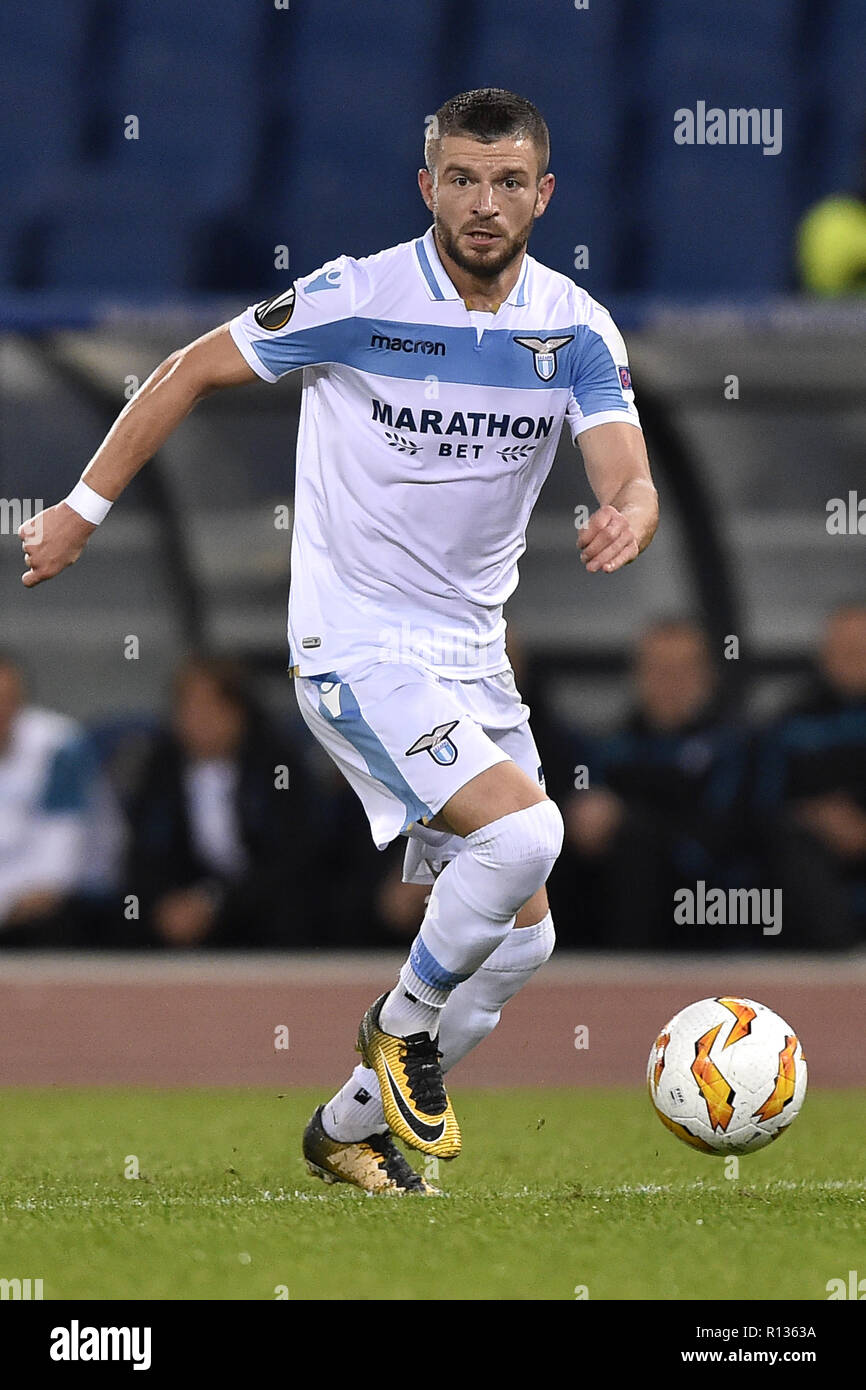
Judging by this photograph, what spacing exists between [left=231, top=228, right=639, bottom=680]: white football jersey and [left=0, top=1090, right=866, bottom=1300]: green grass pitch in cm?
119

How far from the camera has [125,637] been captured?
9.65 m

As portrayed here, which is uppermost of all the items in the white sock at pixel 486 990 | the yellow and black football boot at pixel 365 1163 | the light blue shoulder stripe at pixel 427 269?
the light blue shoulder stripe at pixel 427 269

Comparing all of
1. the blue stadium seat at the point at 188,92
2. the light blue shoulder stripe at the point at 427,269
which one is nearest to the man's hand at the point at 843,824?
the light blue shoulder stripe at the point at 427,269

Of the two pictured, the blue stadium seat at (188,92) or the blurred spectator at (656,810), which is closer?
the blurred spectator at (656,810)

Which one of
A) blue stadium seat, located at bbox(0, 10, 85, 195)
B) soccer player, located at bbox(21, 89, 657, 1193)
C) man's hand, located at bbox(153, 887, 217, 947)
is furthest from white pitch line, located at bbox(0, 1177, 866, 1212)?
blue stadium seat, located at bbox(0, 10, 85, 195)

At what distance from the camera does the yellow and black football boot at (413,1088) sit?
181 inches

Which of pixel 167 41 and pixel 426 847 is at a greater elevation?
pixel 167 41

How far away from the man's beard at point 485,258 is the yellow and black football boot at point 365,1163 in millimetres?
1946

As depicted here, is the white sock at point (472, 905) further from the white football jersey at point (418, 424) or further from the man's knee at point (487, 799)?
the white football jersey at point (418, 424)

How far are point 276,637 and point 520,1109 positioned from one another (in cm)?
286

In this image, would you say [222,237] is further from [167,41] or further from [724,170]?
[724,170]

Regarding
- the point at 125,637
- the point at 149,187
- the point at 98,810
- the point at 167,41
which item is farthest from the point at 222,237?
the point at 98,810

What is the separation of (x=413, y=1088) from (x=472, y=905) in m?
0.42

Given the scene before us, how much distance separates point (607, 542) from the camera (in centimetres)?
440
